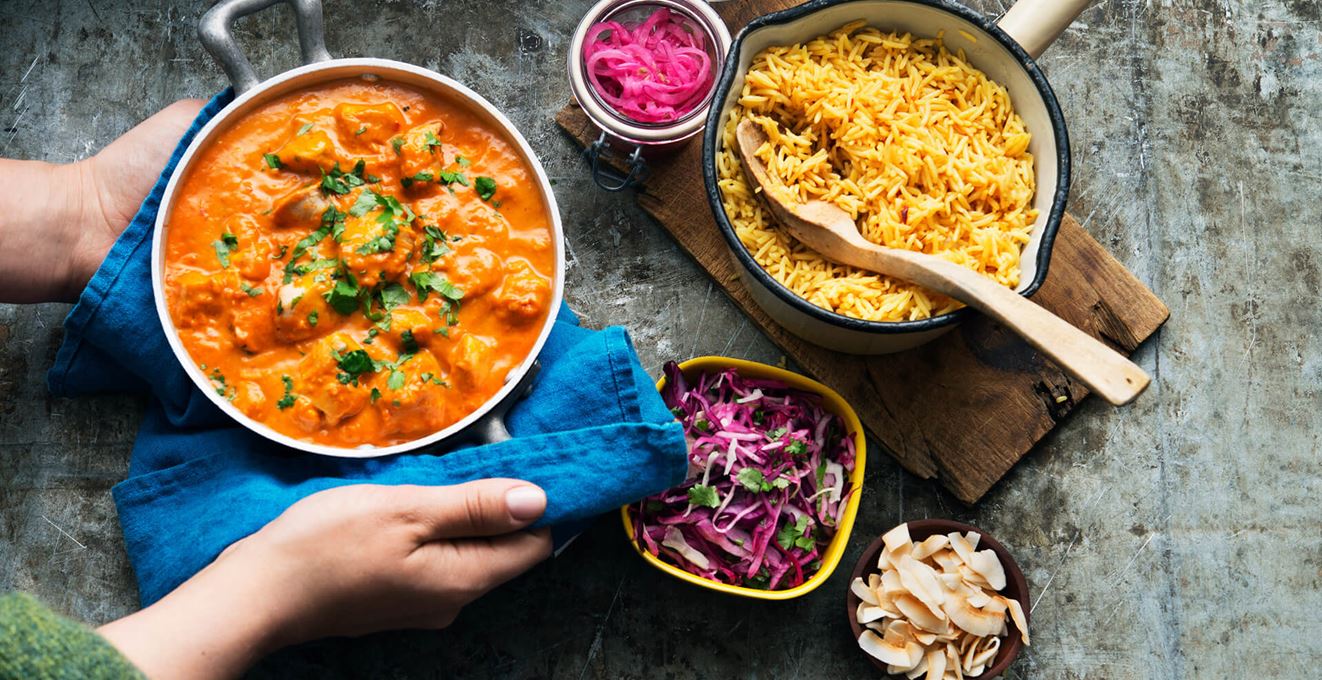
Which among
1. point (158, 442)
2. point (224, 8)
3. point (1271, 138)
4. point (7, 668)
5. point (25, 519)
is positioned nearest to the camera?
point (7, 668)

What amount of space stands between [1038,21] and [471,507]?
1.81 m

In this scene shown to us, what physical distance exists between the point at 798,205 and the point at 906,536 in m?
0.94

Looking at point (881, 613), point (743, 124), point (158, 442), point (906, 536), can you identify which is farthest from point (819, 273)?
point (158, 442)

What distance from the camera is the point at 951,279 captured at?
2398mm

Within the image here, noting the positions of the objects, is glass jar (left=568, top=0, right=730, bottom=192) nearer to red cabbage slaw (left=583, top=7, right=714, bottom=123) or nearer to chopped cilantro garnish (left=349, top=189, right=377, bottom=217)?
red cabbage slaw (left=583, top=7, right=714, bottom=123)

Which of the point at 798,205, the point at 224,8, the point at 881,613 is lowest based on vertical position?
the point at 881,613

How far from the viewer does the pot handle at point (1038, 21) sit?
2.50 m

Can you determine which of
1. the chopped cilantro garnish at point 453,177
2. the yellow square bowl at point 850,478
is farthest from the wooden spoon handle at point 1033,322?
the chopped cilantro garnish at point 453,177

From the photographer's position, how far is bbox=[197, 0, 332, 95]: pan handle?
2.34m

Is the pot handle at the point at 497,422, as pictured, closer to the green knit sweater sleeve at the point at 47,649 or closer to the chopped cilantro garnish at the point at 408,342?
the chopped cilantro garnish at the point at 408,342

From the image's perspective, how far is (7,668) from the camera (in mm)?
1707

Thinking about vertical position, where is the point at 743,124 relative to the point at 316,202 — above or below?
below

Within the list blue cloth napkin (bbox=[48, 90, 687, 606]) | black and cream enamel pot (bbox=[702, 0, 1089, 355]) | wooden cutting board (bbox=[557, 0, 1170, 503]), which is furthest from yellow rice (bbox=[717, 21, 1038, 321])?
blue cloth napkin (bbox=[48, 90, 687, 606])

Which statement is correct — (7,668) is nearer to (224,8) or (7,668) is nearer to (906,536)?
(224,8)
